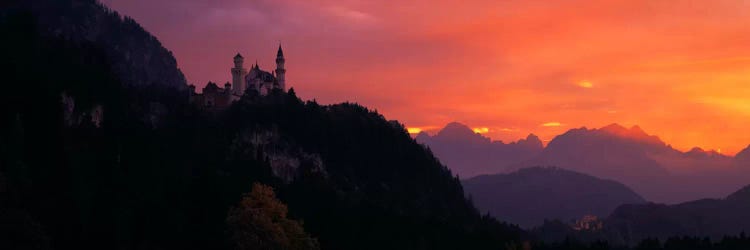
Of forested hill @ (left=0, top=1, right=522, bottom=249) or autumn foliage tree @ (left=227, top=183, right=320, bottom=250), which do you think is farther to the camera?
autumn foliage tree @ (left=227, top=183, right=320, bottom=250)

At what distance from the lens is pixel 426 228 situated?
7377 inches

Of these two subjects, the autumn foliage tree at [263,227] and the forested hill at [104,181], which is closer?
the forested hill at [104,181]

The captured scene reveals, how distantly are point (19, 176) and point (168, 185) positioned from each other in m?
33.4

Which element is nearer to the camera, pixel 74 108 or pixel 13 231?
pixel 13 231

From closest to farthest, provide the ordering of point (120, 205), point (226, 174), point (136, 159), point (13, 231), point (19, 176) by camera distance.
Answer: point (13, 231) < point (19, 176) < point (120, 205) < point (136, 159) < point (226, 174)

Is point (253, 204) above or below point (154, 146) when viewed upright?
below

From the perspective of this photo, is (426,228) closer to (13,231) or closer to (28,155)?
(28,155)

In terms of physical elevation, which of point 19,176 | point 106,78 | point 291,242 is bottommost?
point 291,242

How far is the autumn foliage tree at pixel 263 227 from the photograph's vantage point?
421 ft

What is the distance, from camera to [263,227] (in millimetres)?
130375

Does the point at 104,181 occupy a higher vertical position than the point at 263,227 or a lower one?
higher

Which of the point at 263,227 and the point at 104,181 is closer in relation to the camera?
the point at 263,227

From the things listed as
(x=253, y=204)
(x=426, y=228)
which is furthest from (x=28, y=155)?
(x=426, y=228)

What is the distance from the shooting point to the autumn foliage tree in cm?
12825
